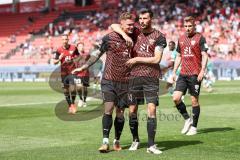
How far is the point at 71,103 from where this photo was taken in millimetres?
17250

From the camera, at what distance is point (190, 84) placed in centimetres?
1206

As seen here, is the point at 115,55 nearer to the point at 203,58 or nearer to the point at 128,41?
the point at 128,41

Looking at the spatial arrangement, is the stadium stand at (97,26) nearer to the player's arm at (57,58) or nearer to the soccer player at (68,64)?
the soccer player at (68,64)

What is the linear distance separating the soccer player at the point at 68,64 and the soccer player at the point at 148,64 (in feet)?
24.5

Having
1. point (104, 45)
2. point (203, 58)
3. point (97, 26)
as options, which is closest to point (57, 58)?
point (203, 58)

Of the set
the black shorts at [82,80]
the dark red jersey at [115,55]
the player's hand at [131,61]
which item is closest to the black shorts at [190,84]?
the dark red jersey at [115,55]

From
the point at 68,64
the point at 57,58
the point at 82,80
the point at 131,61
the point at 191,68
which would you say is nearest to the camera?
the point at 131,61

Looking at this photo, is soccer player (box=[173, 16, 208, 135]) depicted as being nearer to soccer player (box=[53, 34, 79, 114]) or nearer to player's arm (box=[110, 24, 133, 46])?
player's arm (box=[110, 24, 133, 46])

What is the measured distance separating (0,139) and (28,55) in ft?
145

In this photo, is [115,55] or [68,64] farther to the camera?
[68,64]

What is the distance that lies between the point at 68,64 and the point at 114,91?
8066 millimetres

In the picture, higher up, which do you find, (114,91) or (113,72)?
(113,72)

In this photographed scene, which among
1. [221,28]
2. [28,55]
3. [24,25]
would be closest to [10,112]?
[221,28]

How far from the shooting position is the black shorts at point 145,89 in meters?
9.46
